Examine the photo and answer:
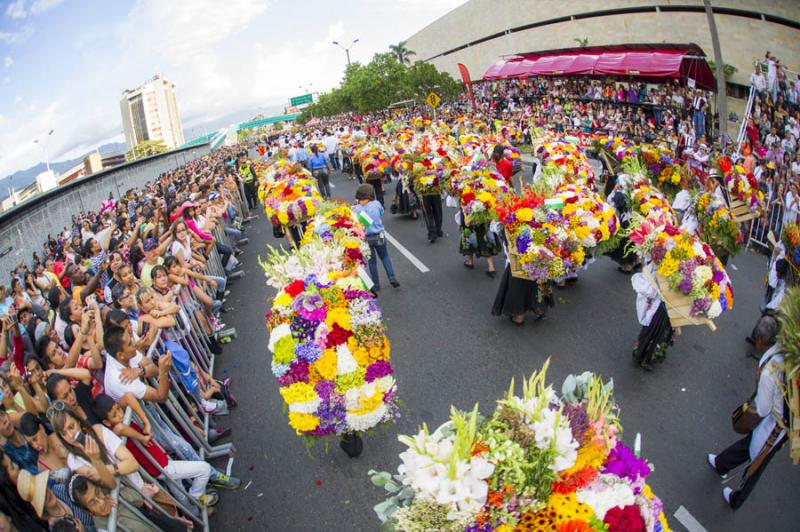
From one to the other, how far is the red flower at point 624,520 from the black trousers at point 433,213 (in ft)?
29.2

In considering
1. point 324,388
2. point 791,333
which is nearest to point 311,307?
point 324,388

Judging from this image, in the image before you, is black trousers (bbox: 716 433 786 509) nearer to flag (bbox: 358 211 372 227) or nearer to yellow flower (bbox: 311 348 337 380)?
yellow flower (bbox: 311 348 337 380)

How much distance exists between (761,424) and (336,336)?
3.83m

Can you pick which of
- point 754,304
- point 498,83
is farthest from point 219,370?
point 498,83

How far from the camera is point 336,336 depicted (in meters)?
4.26

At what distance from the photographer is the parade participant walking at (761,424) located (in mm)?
3725

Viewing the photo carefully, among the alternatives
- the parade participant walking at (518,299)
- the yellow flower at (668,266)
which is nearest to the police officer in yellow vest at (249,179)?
the parade participant walking at (518,299)

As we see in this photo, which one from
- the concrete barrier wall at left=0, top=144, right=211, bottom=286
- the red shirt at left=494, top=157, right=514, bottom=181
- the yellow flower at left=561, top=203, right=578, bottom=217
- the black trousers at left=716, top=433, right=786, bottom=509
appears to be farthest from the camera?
the concrete barrier wall at left=0, top=144, right=211, bottom=286

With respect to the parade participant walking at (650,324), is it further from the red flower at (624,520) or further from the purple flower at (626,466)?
the red flower at (624,520)

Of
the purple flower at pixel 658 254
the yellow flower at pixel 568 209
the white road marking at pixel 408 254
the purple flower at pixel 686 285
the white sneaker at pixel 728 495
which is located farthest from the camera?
the white road marking at pixel 408 254

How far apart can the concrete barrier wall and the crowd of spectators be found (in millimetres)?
4590

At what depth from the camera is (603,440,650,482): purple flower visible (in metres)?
2.73

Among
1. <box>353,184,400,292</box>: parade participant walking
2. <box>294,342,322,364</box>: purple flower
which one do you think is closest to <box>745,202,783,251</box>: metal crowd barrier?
<box>353,184,400,292</box>: parade participant walking

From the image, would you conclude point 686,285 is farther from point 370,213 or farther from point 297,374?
point 370,213
